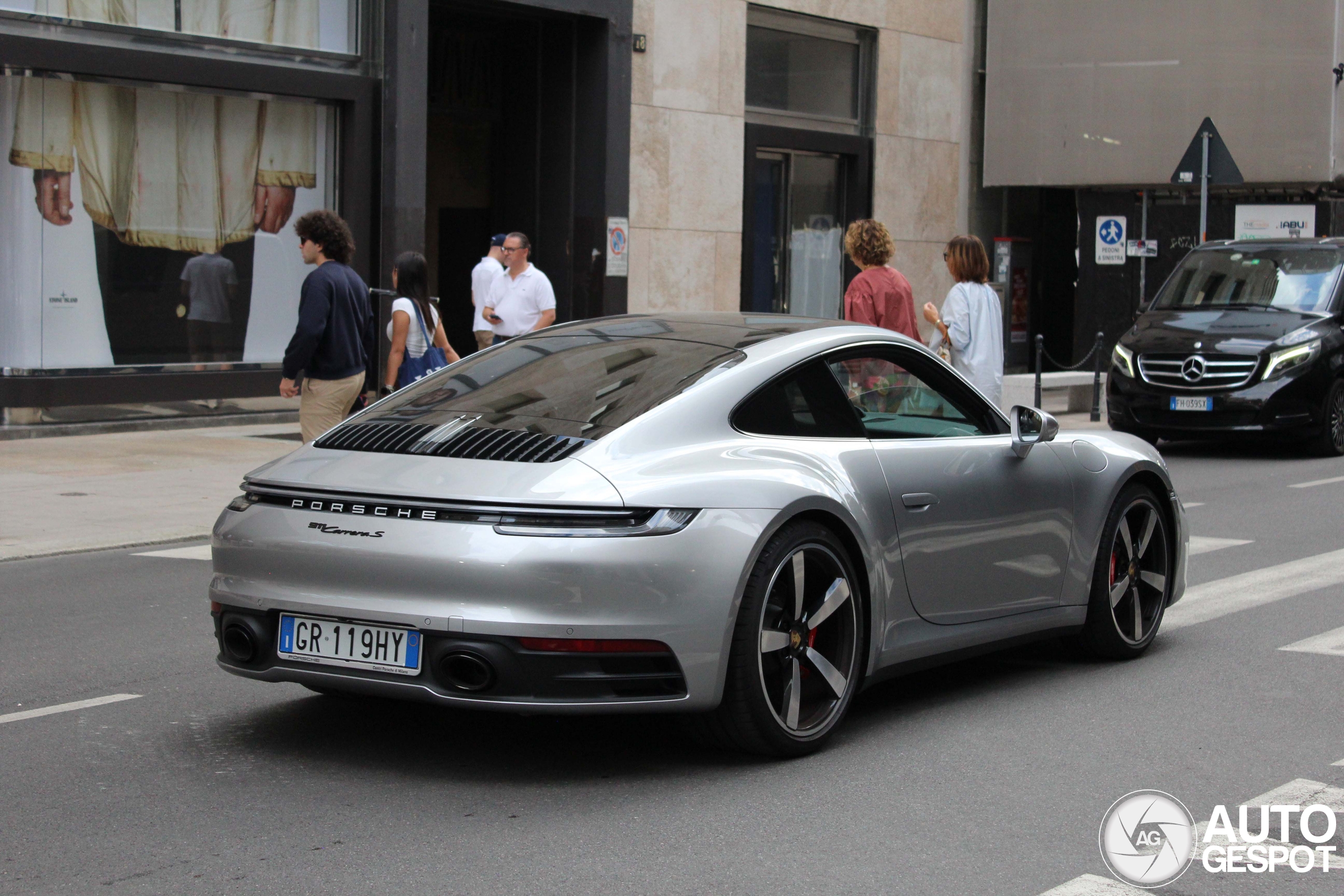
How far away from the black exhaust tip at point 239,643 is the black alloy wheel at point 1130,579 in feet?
10.7

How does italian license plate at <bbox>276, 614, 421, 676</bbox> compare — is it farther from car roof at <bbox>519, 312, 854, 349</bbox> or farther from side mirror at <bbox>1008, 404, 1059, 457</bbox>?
side mirror at <bbox>1008, 404, 1059, 457</bbox>

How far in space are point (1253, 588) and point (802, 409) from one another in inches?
157

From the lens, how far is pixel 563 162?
2086 centimetres

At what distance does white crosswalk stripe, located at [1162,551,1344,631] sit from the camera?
806cm

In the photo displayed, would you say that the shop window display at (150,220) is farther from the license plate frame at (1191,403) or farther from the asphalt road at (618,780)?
the asphalt road at (618,780)

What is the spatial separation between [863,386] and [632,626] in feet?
5.13

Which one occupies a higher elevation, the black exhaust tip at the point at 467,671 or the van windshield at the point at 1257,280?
the van windshield at the point at 1257,280

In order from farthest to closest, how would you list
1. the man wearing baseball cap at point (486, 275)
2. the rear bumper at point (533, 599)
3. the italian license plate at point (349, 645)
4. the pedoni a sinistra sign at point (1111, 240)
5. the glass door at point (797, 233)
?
the pedoni a sinistra sign at point (1111, 240) < the glass door at point (797, 233) < the man wearing baseball cap at point (486, 275) < the italian license plate at point (349, 645) < the rear bumper at point (533, 599)

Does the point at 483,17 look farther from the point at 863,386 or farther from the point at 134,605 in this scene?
the point at 863,386

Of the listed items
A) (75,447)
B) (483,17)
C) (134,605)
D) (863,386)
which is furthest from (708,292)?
(863,386)

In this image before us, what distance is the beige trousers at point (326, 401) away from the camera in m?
10.8

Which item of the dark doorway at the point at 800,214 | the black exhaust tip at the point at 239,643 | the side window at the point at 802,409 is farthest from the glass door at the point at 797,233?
the black exhaust tip at the point at 239,643

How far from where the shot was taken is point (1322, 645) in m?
7.29

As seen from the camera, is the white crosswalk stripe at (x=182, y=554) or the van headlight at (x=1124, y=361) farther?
the van headlight at (x=1124, y=361)
